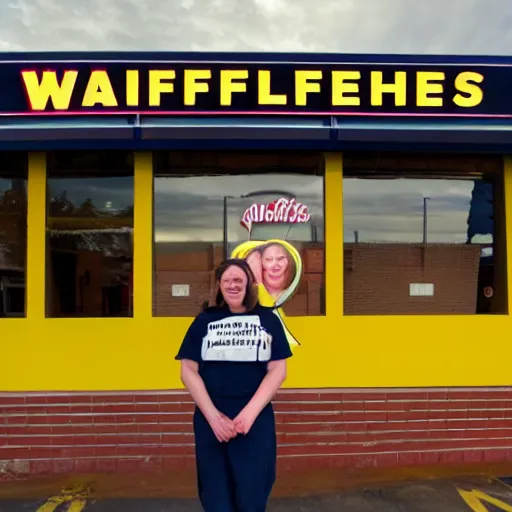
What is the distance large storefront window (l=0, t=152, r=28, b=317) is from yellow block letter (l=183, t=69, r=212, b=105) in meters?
1.57

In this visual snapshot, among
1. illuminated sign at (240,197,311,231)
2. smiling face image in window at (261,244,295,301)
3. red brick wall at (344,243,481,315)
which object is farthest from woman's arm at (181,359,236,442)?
red brick wall at (344,243,481,315)

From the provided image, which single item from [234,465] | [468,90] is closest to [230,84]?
[468,90]

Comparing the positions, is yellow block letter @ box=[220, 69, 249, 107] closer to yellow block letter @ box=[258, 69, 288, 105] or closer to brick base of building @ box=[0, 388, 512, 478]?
yellow block letter @ box=[258, 69, 288, 105]

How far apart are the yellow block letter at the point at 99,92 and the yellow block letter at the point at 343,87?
1.88 m

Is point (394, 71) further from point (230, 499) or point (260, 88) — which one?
point (230, 499)

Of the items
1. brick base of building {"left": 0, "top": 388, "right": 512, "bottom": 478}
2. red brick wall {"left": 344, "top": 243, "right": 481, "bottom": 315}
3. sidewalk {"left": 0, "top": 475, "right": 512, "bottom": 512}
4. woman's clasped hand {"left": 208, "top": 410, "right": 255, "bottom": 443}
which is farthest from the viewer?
red brick wall {"left": 344, "top": 243, "right": 481, "bottom": 315}

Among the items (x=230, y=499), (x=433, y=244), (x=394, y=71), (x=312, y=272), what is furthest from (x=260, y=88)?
(x=230, y=499)

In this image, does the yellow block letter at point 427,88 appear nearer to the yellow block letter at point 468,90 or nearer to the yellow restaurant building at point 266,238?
the yellow restaurant building at point 266,238

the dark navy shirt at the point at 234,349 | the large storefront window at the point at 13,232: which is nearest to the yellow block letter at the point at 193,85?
the large storefront window at the point at 13,232

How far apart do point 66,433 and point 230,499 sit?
2434mm

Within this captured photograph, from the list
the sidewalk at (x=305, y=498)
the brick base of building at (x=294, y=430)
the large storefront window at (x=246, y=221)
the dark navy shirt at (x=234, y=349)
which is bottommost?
the sidewalk at (x=305, y=498)

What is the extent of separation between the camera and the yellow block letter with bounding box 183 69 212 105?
4629 millimetres

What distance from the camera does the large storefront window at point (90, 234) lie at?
16.0 ft

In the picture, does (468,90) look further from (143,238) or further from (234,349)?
(234,349)
